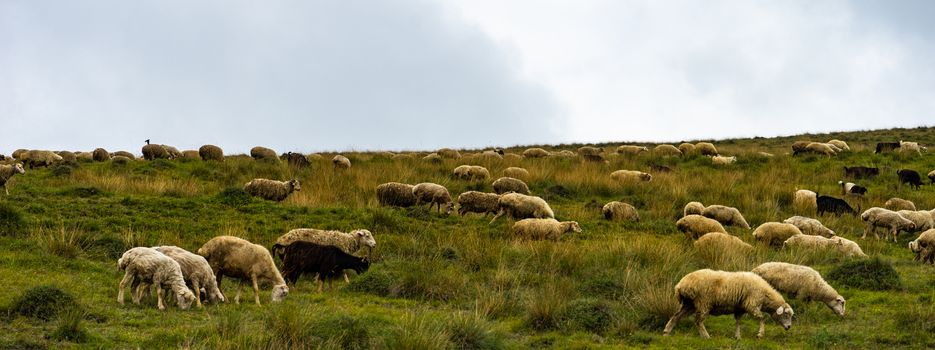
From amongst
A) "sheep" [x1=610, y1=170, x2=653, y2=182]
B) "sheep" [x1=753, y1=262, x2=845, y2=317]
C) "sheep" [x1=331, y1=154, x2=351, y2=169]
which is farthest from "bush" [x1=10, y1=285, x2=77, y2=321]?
"sheep" [x1=331, y1=154, x2=351, y2=169]

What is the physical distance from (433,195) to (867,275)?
1095cm

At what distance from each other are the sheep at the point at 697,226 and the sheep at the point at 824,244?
197cm

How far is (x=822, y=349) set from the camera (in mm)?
9938

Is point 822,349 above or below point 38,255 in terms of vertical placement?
below

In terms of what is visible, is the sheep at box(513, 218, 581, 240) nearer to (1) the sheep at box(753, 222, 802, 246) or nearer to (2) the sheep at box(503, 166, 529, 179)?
(1) the sheep at box(753, 222, 802, 246)

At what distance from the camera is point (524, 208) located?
20453 mm

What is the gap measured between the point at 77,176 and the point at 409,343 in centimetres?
1947

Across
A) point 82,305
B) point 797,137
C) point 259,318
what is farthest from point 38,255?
point 797,137

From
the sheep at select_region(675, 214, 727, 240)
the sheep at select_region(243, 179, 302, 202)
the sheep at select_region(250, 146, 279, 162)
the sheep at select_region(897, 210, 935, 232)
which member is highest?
the sheep at select_region(250, 146, 279, 162)

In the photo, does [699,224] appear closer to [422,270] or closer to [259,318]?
[422,270]

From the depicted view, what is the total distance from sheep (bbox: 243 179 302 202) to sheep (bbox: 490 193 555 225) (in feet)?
18.8

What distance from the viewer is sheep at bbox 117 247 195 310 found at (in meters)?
10.7

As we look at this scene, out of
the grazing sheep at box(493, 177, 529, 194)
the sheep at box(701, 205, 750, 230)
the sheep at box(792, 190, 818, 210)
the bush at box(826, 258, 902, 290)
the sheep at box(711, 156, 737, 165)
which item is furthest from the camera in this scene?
the sheep at box(711, 156, 737, 165)

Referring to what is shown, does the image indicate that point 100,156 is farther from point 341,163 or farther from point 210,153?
point 341,163
